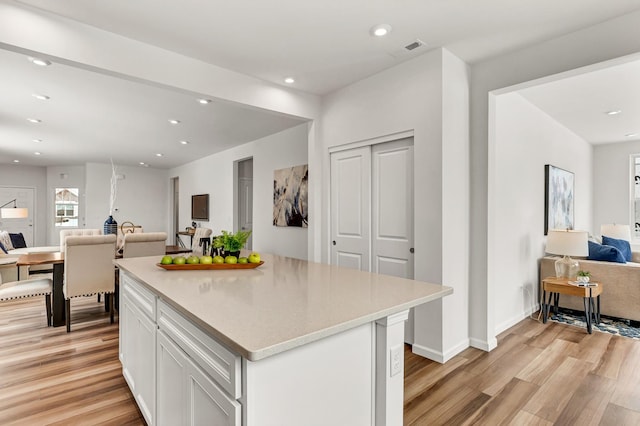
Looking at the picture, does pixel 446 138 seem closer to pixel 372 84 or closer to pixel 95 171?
pixel 372 84

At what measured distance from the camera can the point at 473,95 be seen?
10.2 ft

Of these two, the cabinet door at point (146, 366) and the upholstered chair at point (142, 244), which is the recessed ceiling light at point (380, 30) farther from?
the upholstered chair at point (142, 244)

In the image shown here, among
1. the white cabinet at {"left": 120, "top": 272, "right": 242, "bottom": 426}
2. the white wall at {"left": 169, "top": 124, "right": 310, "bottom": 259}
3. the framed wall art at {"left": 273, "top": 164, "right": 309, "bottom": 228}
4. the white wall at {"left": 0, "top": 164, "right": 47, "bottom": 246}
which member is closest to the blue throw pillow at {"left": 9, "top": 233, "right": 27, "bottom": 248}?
the white wall at {"left": 0, "top": 164, "right": 47, "bottom": 246}

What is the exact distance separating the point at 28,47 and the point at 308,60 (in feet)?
6.58

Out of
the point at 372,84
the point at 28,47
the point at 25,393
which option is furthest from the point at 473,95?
the point at 25,393

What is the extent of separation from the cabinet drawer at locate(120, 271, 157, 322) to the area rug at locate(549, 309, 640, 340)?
413 centimetres

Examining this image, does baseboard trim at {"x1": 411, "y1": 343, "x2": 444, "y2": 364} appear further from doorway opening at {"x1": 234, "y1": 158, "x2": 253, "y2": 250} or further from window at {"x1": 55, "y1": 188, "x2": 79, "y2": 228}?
window at {"x1": 55, "y1": 188, "x2": 79, "y2": 228}

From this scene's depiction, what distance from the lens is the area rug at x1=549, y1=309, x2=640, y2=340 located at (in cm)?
342

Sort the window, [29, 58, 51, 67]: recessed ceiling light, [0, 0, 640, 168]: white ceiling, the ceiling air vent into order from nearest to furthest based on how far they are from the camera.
Answer: [0, 0, 640, 168]: white ceiling, the ceiling air vent, [29, 58, 51, 67]: recessed ceiling light, the window

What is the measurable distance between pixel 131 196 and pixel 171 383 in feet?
29.3

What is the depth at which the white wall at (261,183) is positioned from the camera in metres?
5.05

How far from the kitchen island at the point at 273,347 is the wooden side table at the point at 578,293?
2.75 m

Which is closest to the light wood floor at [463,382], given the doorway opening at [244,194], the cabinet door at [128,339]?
the cabinet door at [128,339]

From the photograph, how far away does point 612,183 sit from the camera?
6254mm
